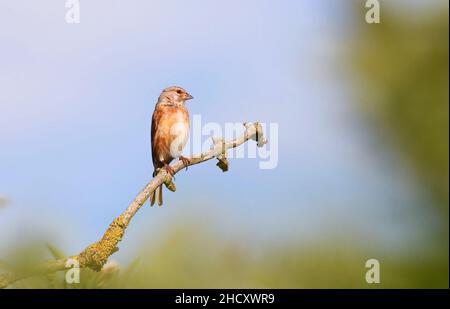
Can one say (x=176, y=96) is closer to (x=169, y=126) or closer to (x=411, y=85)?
(x=169, y=126)

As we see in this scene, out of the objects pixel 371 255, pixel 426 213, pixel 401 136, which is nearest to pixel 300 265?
pixel 371 255

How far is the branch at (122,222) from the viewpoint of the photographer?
345 cm

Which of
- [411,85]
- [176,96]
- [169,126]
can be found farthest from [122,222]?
[411,85]

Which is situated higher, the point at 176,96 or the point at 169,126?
the point at 176,96

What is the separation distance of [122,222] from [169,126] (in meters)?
3.00

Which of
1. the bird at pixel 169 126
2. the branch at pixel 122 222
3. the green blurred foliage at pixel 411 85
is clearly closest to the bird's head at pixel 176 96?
the bird at pixel 169 126

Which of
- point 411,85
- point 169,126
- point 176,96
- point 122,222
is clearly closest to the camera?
point 122,222

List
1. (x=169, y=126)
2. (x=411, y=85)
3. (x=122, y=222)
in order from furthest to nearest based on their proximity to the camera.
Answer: (x=411, y=85) < (x=169, y=126) < (x=122, y=222)

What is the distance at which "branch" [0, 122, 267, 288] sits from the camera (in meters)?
3.45

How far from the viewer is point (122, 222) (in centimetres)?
439

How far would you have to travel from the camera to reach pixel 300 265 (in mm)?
7219

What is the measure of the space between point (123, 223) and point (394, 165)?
4.94 metres
